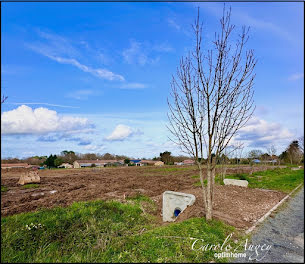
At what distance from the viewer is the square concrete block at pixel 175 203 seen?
24.0 feet

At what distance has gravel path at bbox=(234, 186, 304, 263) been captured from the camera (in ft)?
12.9

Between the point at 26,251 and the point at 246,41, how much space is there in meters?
7.17

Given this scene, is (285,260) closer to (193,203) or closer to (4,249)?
(193,203)

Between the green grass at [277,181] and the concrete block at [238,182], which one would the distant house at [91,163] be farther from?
the concrete block at [238,182]

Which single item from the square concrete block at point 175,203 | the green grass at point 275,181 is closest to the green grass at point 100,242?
the square concrete block at point 175,203

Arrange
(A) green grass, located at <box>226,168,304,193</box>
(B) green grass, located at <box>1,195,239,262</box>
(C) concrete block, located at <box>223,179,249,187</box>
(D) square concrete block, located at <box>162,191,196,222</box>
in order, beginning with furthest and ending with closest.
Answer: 1. (A) green grass, located at <box>226,168,304,193</box>
2. (C) concrete block, located at <box>223,179,249,187</box>
3. (D) square concrete block, located at <box>162,191,196,222</box>
4. (B) green grass, located at <box>1,195,239,262</box>

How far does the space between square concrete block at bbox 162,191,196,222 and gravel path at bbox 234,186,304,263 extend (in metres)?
2.34

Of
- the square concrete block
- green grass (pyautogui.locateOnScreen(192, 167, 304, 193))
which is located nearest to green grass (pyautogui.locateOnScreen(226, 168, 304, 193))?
green grass (pyautogui.locateOnScreen(192, 167, 304, 193))

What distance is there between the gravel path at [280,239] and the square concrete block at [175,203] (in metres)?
2.34

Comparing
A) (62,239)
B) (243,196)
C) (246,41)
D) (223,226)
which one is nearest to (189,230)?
(223,226)

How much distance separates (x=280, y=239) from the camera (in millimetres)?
4938

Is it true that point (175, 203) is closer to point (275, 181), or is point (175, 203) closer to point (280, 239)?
point (280, 239)

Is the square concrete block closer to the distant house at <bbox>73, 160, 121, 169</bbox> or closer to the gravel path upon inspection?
the gravel path

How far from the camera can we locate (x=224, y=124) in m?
5.71
